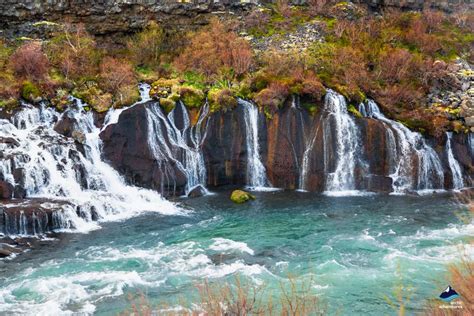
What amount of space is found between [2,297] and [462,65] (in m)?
31.3

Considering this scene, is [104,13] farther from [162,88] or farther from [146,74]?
[162,88]

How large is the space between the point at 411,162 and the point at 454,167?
2.52 m

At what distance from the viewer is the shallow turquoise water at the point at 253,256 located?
13266 mm

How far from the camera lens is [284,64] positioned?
29547 millimetres

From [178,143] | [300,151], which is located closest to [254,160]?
[300,151]

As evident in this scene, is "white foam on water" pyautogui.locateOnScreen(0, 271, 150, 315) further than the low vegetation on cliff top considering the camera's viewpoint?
No

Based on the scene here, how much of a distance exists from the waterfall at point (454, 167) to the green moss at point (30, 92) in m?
→ 22.2

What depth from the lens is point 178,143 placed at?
25516 millimetres

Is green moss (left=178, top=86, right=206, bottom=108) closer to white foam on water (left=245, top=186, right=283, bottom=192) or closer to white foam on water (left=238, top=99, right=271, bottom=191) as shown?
white foam on water (left=238, top=99, right=271, bottom=191)

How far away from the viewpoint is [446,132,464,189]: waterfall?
25.3m

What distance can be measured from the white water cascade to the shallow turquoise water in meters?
1.25

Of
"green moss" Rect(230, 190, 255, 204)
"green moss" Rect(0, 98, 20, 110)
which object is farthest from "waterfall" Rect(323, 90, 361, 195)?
"green moss" Rect(0, 98, 20, 110)

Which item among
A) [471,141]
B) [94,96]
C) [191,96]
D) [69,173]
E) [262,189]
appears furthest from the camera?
[191,96]

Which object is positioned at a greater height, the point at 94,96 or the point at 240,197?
the point at 94,96
